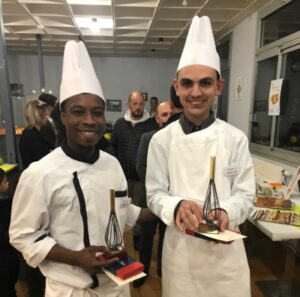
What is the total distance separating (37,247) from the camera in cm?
81

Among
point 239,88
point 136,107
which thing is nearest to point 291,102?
point 239,88

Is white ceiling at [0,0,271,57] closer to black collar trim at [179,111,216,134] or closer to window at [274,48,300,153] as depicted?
window at [274,48,300,153]

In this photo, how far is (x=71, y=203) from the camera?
85 centimetres

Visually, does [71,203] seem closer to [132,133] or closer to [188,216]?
[188,216]

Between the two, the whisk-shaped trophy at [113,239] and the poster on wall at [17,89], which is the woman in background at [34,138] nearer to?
the whisk-shaped trophy at [113,239]

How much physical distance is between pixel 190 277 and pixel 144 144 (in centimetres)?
102

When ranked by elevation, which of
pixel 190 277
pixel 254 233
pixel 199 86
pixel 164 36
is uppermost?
pixel 164 36

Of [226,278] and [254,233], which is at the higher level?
[226,278]

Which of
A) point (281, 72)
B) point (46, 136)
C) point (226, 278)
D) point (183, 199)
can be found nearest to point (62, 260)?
point (183, 199)

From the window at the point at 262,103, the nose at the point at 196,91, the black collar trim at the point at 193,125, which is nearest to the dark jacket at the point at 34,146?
the black collar trim at the point at 193,125

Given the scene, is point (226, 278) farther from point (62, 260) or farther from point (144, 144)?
point (144, 144)

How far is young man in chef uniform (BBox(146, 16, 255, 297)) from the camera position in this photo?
3.18ft

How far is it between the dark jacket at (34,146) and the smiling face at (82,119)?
1.73 m

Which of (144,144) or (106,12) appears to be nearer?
(144,144)
